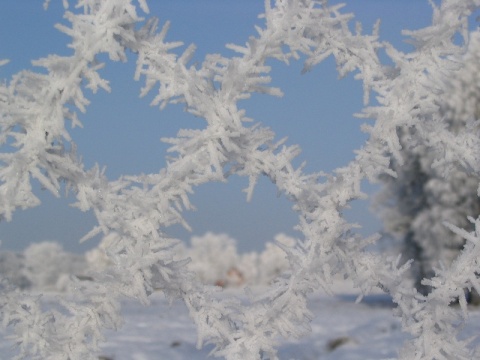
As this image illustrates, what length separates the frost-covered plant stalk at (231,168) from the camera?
3.28 feet

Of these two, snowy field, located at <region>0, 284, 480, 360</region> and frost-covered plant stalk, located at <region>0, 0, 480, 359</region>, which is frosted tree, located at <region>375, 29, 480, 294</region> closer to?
snowy field, located at <region>0, 284, 480, 360</region>

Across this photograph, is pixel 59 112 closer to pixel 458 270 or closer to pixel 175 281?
pixel 175 281

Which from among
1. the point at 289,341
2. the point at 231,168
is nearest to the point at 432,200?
the point at 289,341

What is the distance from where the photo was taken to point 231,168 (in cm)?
108

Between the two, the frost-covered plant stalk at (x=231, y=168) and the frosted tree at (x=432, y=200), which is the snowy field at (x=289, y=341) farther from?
the frosted tree at (x=432, y=200)

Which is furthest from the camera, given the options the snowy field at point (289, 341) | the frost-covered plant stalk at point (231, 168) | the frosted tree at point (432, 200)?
the frosted tree at point (432, 200)

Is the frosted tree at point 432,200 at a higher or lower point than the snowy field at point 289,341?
higher

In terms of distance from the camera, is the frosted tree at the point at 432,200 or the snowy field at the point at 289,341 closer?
the snowy field at the point at 289,341

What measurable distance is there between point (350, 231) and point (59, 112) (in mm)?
520

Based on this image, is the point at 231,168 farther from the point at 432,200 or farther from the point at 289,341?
the point at 432,200

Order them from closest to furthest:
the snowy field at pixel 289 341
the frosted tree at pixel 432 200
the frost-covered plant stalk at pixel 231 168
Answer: the frost-covered plant stalk at pixel 231 168, the snowy field at pixel 289 341, the frosted tree at pixel 432 200

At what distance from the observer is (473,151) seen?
1144 millimetres

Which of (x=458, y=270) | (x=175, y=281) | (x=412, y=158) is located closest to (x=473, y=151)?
(x=458, y=270)

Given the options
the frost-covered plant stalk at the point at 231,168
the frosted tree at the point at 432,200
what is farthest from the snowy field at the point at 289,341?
the frosted tree at the point at 432,200
